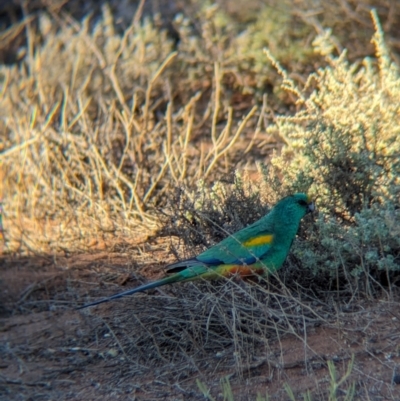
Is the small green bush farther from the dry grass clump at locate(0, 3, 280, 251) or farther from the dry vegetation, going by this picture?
the dry grass clump at locate(0, 3, 280, 251)

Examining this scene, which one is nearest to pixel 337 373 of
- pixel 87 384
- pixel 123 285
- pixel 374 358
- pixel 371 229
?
pixel 374 358

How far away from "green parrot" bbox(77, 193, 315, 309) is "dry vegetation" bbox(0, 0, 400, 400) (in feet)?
0.34

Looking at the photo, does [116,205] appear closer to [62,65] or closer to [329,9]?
[62,65]

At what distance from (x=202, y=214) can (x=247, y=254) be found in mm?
607

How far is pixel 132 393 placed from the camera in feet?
13.4

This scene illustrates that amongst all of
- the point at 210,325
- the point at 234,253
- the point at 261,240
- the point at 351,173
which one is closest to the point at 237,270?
the point at 234,253

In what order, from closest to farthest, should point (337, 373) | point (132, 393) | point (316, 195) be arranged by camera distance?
point (337, 373), point (132, 393), point (316, 195)

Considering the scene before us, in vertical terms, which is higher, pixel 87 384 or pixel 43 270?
pixel 87 384

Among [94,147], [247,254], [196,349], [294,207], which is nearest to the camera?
[196,349]

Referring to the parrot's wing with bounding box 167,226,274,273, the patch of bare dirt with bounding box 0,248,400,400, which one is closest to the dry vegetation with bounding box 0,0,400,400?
the patch of bare dirt with bounding box 0,248,400,400

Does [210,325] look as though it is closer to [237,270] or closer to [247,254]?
[237,270]

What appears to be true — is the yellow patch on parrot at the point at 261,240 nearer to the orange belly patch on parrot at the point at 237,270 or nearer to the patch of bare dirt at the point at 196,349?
the orange belly patch on parrot at the point at 237,270

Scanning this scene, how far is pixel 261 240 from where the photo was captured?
14.5ft

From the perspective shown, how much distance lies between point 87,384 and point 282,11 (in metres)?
5.67
